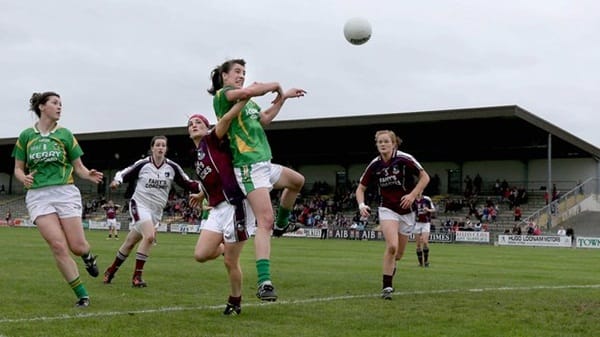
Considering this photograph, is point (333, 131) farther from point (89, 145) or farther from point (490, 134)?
point (89, 145)

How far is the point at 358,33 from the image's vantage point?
655 inches

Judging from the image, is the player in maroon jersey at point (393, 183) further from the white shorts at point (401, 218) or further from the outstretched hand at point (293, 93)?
the outstretched hand at point (293, 93)

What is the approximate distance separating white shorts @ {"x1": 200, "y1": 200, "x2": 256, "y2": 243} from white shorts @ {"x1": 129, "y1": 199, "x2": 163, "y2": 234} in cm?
406

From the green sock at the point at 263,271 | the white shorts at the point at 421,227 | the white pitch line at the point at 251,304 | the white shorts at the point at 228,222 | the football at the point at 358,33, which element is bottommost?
the white pitch line at the point at 251,304

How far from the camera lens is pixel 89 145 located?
229 ft

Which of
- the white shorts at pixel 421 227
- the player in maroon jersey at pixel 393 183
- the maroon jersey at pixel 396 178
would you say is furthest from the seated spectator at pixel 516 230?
the maroon jersey at pixel 396 178

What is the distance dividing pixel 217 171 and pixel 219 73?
1.07m

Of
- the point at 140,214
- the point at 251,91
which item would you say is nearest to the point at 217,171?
the point at 251,91

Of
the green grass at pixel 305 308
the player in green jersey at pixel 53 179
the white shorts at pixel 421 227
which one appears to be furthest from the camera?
the white shorts at pixel 421 227

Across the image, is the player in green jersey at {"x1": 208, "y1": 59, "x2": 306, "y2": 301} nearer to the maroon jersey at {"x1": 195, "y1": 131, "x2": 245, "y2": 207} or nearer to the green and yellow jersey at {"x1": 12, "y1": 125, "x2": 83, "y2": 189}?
the maroon jersey at {"x1": 195, "y1": 131, "x2": 245, "y2": 207}

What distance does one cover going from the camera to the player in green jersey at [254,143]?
7.52 m

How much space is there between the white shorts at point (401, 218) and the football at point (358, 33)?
6.66m

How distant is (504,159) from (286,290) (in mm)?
47413

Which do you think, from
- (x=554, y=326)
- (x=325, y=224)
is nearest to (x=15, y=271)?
(x=554, y=326)
